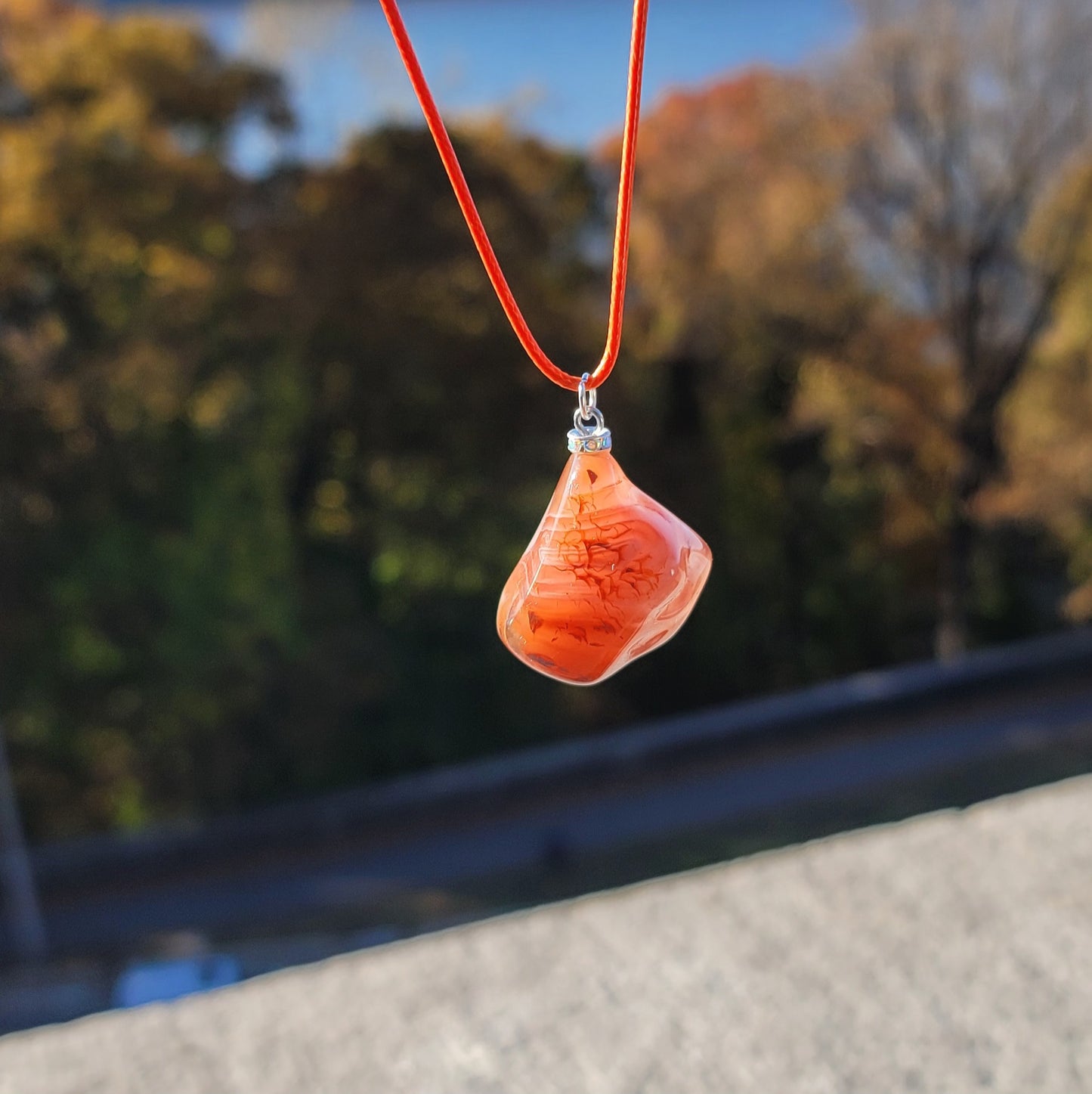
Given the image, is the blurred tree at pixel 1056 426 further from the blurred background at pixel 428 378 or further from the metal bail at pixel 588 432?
the metal bail at pixel 588 432

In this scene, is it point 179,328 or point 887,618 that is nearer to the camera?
point 179,328

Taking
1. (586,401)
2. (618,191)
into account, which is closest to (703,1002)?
(586,401)

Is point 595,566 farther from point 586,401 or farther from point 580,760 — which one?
point 580,760

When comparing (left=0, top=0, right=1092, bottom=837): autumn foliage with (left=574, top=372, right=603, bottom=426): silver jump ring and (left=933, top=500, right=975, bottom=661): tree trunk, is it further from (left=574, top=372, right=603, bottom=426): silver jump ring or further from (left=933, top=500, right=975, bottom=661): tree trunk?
(left=574, top=372, right=603, bottom=426): silver jump ring

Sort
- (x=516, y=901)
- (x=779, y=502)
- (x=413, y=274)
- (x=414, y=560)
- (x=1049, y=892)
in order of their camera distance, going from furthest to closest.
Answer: (x=779, y=502) → (x=414, y=560) → (x=413, y=274) → (x=516, y=901) → (x=1049, y=892)

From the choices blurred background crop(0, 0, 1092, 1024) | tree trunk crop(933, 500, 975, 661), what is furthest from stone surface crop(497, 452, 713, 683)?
tree trunk crop(933, 500, 975, 661)

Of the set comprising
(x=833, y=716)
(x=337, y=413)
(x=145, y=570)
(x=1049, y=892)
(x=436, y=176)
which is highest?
(x=436, y=176)

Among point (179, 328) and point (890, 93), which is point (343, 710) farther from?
point (890, 93)

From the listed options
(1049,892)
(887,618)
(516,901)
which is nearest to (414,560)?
(516,901)
